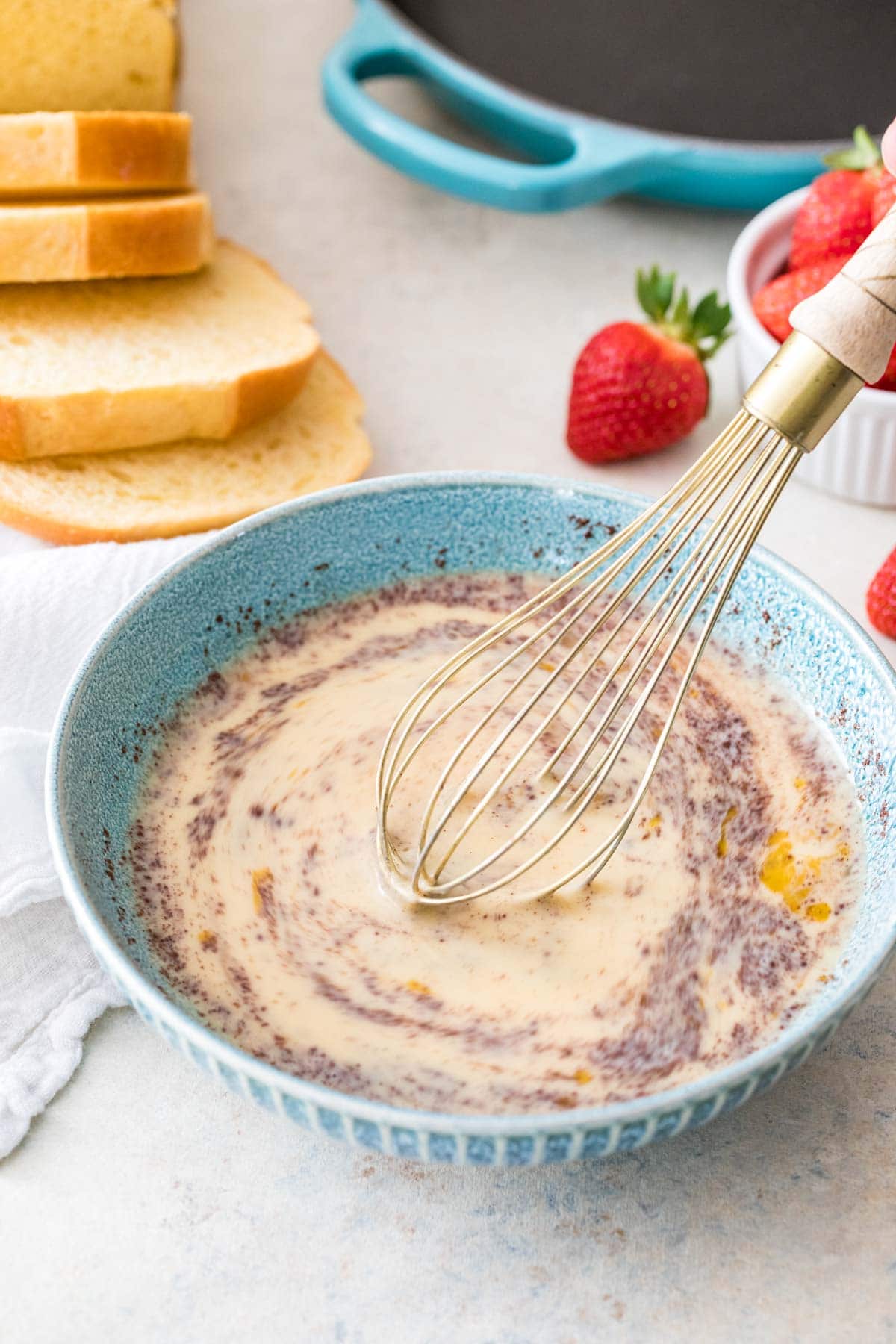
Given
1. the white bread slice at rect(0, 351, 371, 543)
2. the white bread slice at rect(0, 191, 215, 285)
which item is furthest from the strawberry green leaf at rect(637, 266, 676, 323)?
the white bread slice at rect(0, 191, 215, 285)

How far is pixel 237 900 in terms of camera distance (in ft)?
2.73

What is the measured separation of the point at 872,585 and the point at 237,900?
1.91ft

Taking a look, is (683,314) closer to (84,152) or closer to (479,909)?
(84,152)

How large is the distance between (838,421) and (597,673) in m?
0.32

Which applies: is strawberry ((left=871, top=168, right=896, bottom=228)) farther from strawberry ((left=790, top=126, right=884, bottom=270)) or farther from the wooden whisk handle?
the wooden whisk handle

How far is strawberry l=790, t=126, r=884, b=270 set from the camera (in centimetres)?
117

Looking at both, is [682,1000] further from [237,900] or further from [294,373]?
[294,373]

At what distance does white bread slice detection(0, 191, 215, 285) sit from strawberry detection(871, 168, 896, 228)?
61 centimetres

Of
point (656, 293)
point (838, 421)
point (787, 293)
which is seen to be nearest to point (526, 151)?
point (656, 293)

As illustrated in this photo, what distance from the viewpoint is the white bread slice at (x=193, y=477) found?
3.78ft

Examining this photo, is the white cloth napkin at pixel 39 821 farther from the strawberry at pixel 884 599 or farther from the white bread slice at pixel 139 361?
the strawberry at pixel 884 599

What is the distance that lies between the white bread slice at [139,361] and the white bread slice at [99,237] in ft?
0.12

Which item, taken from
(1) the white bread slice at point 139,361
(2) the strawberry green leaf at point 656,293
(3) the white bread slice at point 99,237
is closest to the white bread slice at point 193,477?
(1) the white bread slice at point 139,361

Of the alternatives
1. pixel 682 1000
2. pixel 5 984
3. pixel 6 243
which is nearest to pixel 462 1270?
pixel 682 1000
